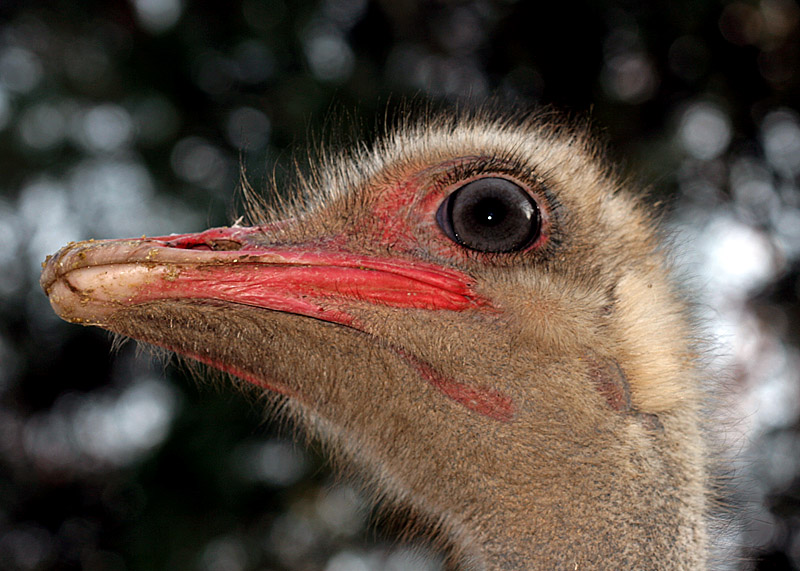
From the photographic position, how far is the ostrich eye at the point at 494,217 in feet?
4.67

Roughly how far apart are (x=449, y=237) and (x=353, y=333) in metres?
0.24

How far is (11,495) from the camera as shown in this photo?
496 centimetres

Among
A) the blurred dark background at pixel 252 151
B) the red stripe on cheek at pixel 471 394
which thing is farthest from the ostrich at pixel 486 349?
the blurred dark background at pixel 252 151

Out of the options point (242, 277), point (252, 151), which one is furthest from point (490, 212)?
point (252, 151)

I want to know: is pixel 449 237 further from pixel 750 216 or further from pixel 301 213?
pixel 750 216

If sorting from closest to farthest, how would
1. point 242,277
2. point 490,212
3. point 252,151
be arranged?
1. point 242,277
2. point 490,212
3. point 252,151

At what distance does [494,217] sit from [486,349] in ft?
0.76

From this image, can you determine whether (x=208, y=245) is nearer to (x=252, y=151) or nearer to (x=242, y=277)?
(x=242, y=277)

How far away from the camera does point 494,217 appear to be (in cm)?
143

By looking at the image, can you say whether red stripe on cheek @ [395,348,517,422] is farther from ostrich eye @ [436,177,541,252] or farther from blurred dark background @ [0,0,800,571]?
blurred dark background @ [0,0,800,571]

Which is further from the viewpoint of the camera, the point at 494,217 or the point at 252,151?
the point at 252,151

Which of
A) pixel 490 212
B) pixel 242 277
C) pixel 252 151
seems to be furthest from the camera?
pixel 252 151

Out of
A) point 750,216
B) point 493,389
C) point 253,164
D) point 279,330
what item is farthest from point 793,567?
point 279,330

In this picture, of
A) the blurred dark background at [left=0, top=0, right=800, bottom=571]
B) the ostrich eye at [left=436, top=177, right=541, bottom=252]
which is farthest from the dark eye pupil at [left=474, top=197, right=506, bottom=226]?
the blurred dark background at [left=0, top=0, right=800, bottom=571]
